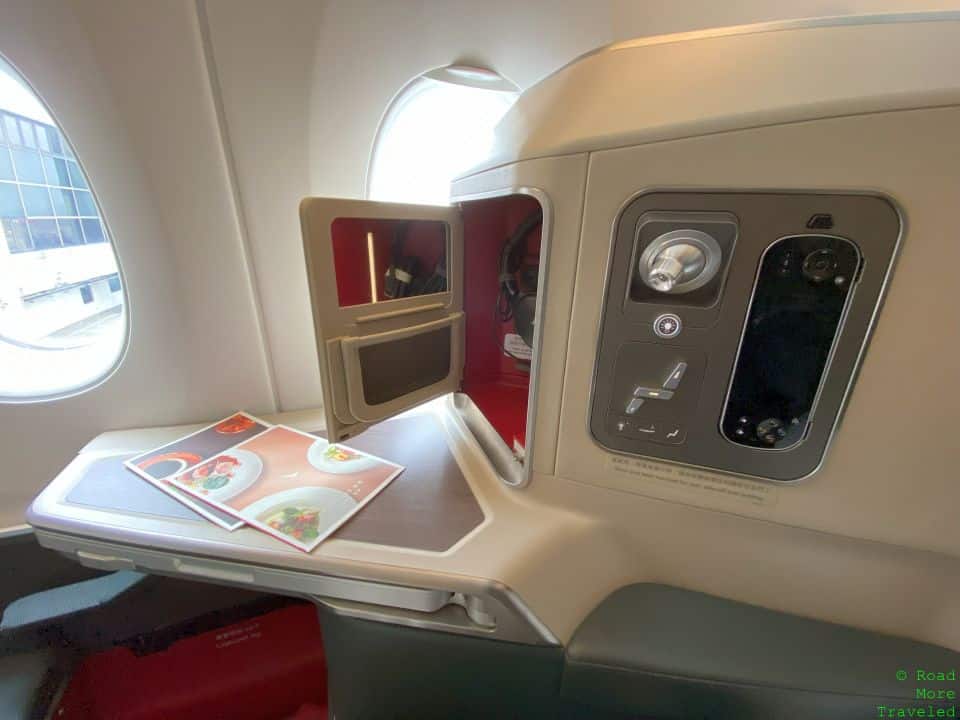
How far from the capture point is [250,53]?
0.83 meters

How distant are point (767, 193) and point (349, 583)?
805 mm

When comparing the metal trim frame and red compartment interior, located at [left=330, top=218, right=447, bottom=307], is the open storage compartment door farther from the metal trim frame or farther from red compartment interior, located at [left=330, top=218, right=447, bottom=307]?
the metal trim frame

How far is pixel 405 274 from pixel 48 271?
3.47ft

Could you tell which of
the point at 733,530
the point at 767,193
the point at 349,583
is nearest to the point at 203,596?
the point at 349,583

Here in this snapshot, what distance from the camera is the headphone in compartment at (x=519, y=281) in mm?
918

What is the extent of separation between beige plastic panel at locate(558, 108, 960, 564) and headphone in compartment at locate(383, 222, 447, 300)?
0.45 metres

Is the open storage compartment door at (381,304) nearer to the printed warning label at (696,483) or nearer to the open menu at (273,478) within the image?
the open menu at (273,478)

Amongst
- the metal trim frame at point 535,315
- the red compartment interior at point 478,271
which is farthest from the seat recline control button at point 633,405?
the red compartment interior at point 478,271

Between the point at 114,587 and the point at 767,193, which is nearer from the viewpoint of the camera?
the point at 767,193

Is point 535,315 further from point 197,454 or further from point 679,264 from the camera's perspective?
point 197,454

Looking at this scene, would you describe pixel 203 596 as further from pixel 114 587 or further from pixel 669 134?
pixel 669 134

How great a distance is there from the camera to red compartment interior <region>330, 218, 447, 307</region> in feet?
2.51

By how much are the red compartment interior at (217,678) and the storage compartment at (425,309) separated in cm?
83

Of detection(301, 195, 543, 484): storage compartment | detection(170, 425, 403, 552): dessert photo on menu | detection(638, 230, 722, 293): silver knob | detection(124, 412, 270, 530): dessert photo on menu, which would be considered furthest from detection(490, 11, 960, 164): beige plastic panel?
detection(124, 412, 270, 530): dessert photo on menu
